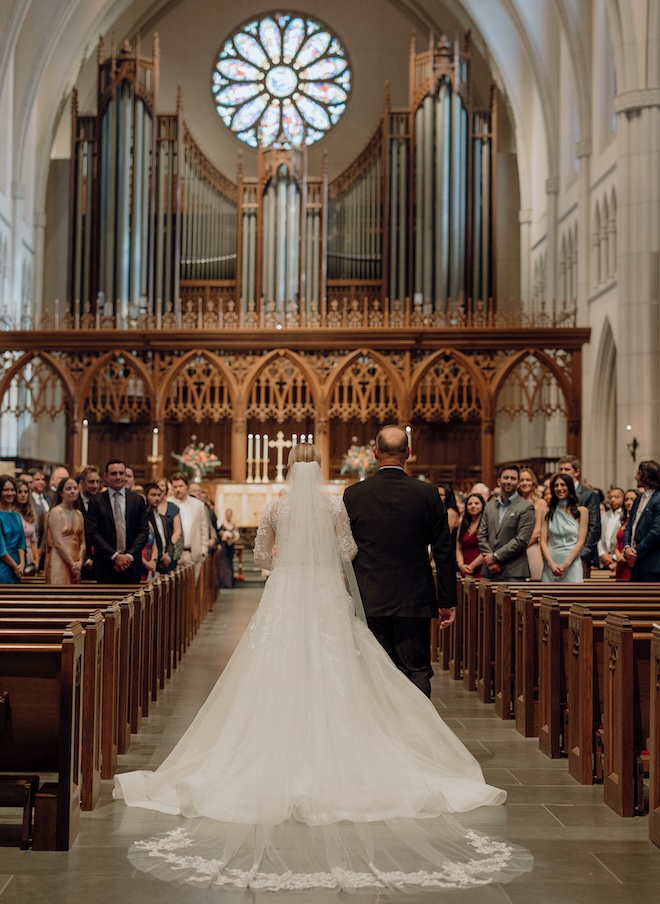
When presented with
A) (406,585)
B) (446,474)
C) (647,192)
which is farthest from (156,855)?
(446,474)

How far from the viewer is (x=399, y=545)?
5965 millimetres

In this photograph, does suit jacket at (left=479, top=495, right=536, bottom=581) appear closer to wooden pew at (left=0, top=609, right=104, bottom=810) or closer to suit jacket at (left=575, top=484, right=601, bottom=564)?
suit jacket at (left=575, top=484, right=601, bottom=564)

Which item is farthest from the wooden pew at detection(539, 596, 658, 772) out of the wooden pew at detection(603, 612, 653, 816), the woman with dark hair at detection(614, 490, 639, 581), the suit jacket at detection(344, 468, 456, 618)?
the woman with dark hair at detection(614, 490, 639, 581)

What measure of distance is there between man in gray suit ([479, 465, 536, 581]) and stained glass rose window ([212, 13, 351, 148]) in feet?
66.0

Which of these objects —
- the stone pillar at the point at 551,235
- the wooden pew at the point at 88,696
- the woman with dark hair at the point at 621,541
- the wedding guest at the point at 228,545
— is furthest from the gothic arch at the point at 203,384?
the wooden pew at the point at 88,696

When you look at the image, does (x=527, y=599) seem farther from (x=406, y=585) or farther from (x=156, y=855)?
(x=156, y=855)

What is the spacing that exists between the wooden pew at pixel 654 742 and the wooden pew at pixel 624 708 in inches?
13.7

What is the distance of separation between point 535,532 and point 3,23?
1608 cm

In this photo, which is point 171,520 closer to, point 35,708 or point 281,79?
point 35,708

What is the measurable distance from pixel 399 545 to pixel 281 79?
24.6 metres

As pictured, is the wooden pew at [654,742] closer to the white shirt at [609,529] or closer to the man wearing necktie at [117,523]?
the man wearing necktie at [117,523]

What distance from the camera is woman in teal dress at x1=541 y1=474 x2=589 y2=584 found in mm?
9094

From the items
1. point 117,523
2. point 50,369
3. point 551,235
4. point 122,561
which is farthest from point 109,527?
point 551,235

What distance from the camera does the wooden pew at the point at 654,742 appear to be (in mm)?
4891
